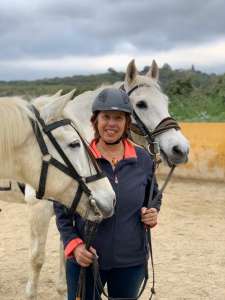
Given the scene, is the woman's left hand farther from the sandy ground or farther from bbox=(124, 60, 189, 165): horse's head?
the sandy ground

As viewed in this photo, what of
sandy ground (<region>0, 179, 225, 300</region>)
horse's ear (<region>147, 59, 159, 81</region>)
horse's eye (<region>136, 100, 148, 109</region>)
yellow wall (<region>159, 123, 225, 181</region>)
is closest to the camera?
horse's eye (<region>136, 100, 148, 109</region>)

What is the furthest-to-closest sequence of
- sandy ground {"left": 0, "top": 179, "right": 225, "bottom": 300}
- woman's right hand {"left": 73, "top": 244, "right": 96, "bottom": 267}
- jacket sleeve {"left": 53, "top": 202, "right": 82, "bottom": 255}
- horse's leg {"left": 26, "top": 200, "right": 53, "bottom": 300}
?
sandy ground {"left": 0, "top": 179, "right": 225, "bottom": 300} → horse's leg {"left": 26, "top": 200, "right": 53, "bottom": 300} → jacket sleeve {"left": 53, "top": 202, "right": 82, "bottom": 255} → woman's right hand {"left": 73, "top": 244, "right": 96, "bottom": 267}

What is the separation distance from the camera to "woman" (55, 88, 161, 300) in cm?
241

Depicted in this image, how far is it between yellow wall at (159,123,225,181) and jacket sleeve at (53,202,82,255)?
6.74 metres

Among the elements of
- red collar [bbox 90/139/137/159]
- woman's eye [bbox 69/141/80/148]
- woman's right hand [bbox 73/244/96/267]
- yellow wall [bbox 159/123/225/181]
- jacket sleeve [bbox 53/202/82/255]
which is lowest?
yellow wall [bbox 159/123/225/181]

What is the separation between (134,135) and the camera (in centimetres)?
421

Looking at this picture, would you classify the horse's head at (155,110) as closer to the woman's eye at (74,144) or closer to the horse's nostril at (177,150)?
the horse's nostril at (177,150)

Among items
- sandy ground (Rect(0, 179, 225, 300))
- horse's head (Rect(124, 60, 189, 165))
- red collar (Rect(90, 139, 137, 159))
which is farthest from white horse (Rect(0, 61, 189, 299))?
red collar (Rect(90, 139, 137, 159))

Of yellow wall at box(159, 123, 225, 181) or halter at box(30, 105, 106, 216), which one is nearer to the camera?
halter at box(30, 105, 106, 216)

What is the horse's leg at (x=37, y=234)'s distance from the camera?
3959 mm

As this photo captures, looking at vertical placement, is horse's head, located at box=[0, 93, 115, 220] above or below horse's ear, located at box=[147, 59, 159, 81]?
below

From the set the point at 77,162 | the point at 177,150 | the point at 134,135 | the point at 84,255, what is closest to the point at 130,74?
the point at 134,135

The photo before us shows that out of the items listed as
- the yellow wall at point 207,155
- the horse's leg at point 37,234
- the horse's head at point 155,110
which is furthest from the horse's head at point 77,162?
the yellow wall at point 207,155

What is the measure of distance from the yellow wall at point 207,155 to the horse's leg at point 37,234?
553 centimetres
